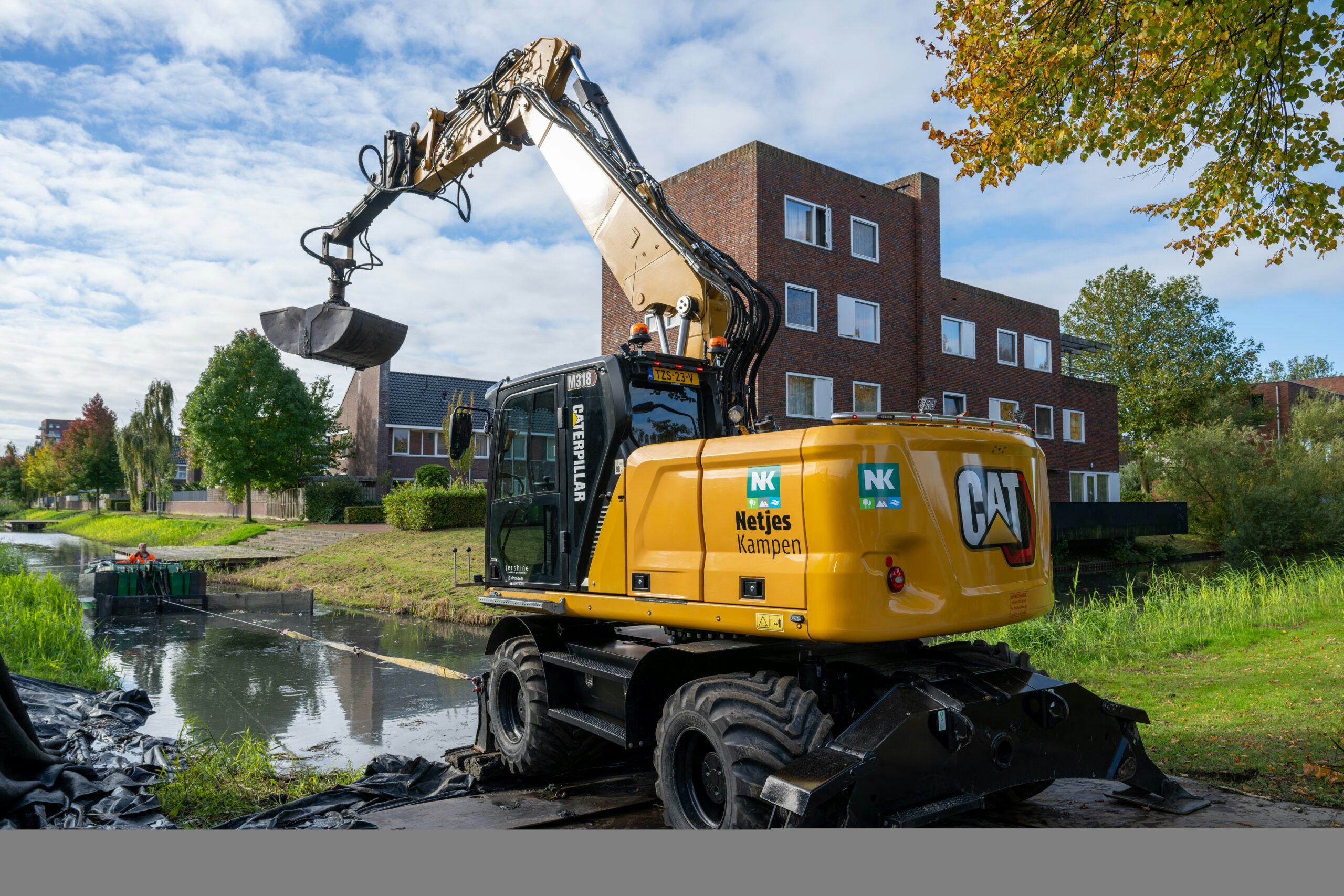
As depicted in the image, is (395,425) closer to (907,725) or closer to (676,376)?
(676,376)

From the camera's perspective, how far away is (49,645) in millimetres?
11148

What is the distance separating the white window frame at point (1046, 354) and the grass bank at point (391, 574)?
818 inches

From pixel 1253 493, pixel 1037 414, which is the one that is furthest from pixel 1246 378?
pixel 1253 493

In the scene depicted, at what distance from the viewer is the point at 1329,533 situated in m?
26.1

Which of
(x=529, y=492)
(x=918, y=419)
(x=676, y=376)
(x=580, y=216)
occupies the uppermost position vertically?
(x=580, y=216)

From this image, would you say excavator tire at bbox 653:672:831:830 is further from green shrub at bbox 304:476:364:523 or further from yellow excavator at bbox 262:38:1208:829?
green shrub at bbox 304:476:364:523

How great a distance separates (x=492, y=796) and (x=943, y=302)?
86.6ft

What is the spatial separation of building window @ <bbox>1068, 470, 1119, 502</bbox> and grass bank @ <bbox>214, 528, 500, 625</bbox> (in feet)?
76.5

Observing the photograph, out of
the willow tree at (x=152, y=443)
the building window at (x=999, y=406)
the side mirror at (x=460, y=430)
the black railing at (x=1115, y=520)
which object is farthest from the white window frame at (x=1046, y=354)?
the willow tree at (x=152, y=443)

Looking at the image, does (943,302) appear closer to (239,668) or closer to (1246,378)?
(239,668)

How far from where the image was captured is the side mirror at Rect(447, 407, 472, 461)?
6496mm

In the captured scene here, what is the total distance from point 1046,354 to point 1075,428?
144 inches

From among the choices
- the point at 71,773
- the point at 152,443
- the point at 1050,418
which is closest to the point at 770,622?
the point at 71,773

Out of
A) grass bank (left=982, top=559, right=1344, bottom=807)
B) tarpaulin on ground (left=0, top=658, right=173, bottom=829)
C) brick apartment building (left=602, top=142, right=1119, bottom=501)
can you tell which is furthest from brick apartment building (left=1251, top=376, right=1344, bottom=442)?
tarpaulin on ground (left=0, top=658, right=173, bottom=829)
